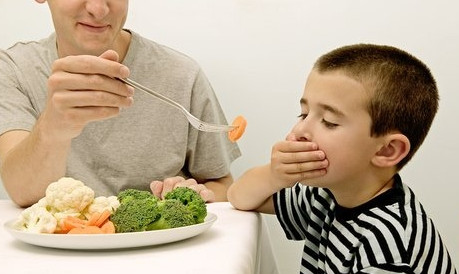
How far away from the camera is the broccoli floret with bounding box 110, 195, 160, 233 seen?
0.82 m

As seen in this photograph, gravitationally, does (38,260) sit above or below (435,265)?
above

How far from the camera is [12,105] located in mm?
1362

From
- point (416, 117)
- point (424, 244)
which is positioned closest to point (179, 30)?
point (416, 117)

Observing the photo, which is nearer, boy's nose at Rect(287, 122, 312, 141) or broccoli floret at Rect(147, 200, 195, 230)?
broccoli floret at Rect(147, 200, 195, 230)

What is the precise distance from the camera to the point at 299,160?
3.27ft

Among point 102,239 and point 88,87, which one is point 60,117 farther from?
point 102,239

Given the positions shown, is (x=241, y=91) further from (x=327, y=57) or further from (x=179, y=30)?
(x=327, y=57)

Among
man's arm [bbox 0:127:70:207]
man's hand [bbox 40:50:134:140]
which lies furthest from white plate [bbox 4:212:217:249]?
man's arm [bbox 0:127:70:207]

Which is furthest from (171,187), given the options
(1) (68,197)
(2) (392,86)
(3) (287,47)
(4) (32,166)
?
(3) (287,47)

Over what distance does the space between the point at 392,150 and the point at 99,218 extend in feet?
1.68

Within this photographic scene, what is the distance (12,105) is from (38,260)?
26.7 inches

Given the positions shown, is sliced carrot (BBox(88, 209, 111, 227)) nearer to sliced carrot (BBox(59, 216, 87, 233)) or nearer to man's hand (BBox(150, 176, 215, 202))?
sliced carrot (BBox(59, 216, 87, 233))

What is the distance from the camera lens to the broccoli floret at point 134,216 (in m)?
0.82

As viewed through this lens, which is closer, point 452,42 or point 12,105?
point 12,105
